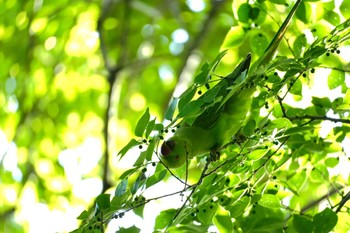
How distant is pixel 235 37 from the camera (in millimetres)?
1534

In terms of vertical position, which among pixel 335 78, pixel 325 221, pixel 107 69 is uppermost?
pixel 107 69

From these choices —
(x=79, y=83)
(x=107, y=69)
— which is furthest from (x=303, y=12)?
(x=79, y=83)

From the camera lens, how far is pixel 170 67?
3.74m

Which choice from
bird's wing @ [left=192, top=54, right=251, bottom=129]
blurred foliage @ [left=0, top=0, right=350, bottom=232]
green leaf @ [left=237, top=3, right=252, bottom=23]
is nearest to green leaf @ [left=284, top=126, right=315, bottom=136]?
bird's wing @ [left=192, top=54, right=251, bottom=129]

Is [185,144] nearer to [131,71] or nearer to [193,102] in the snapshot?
[193,102]

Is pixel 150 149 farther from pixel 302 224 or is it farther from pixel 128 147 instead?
pixel 302 224

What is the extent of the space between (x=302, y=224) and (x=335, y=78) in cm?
36

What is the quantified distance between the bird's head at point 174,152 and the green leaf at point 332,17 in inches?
17.8

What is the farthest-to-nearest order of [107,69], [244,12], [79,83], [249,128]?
[79,83]
[107,69]
[244,12]
[249,128]

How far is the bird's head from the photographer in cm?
132

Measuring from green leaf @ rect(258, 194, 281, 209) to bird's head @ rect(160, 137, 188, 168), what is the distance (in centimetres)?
19

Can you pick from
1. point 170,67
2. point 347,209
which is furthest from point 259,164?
point 170,67

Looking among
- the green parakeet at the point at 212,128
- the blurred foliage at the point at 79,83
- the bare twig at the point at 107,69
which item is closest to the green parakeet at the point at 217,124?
the green parakeet at the point at 212,128

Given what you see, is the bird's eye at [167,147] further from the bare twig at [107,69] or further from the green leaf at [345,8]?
the bare twig at [107,69]
